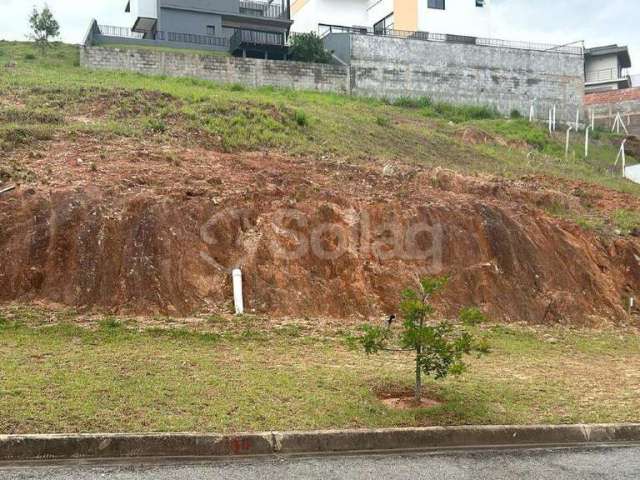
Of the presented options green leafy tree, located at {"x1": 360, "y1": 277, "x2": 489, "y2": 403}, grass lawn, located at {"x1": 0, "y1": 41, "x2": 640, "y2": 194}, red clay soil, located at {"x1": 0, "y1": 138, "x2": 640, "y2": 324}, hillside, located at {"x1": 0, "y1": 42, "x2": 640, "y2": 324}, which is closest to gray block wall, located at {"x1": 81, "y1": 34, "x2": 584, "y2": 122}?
grass lawn, located at {"x1": 0, "y1": 41, "x2": 640, "y2": 194}

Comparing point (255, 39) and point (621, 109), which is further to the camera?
point (621, 109)

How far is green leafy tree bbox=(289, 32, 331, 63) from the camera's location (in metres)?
29.4

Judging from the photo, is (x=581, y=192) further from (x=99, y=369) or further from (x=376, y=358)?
(x=99, y=369)

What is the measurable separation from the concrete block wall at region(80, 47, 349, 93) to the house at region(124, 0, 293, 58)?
17.2ft

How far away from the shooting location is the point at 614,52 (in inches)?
1889

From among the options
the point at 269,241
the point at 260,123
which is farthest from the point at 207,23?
the point at 269,241

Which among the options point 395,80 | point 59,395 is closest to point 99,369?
point 59,395

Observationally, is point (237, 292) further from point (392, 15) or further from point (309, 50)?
point (392, 15)

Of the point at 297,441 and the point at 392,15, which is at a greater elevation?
the point at 392,15

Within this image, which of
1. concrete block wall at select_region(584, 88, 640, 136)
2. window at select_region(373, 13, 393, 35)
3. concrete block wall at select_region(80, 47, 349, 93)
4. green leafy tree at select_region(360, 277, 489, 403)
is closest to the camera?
green leafy tree at select_region(360, 277, 489, 403)

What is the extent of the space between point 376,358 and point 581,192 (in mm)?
10677

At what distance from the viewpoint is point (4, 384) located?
6.85 meters

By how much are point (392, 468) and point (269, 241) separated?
19.8 feet

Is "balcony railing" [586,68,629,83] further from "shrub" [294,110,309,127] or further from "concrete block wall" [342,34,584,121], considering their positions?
"shrub" [294,110,309,127]
